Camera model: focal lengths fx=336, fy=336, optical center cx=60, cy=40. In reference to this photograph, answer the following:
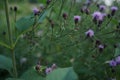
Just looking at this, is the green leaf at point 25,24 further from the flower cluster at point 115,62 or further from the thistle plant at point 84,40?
the flower cluster at point 115,62

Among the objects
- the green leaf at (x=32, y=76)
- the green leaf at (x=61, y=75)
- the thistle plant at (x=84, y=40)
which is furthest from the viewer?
the thistle plant at (x=84, y=40)

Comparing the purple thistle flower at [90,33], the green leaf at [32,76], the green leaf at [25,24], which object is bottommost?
the green leaf at [32,76]

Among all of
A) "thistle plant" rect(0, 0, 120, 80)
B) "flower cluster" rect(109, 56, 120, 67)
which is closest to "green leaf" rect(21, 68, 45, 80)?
"thistle plant" rect(0, 0, 120, 80)

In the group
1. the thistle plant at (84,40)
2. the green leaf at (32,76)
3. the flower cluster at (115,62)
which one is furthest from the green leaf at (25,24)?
the flower cluster at (115,62)

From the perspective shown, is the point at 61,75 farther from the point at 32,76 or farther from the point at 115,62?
the point at 115,62

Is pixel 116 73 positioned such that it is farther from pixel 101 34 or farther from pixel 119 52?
pixel 101 34

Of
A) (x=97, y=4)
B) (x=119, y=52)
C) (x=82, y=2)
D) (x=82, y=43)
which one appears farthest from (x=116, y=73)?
(x=82, y=2)

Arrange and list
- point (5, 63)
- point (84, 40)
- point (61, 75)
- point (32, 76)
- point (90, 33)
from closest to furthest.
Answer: point (61, 75)
point (32, 76)
point (5, 63)
point (90, 33)
point (84, 40)

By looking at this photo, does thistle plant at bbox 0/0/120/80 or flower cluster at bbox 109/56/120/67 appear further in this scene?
thistle plant at bbox 0/0/120/80

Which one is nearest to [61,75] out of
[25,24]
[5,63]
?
[25,24]

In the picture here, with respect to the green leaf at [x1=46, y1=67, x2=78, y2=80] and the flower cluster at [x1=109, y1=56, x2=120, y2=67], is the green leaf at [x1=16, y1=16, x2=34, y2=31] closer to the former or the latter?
the green leaf at [x1=46, y1=67, x2=78, y2=80]

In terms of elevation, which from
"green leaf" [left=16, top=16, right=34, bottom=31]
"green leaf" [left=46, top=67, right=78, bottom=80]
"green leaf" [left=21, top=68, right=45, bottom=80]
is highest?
"green leaf" [left=16, top=16, right=34, bottom=31]
